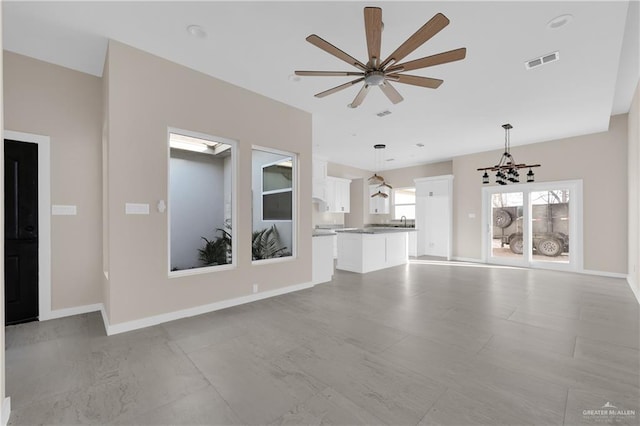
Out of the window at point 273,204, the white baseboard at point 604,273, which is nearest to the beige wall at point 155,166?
the window at point 273,204

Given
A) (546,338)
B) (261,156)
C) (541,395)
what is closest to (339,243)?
(261,156)

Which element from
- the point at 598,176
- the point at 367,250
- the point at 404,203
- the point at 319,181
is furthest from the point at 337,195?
the point at 598,176

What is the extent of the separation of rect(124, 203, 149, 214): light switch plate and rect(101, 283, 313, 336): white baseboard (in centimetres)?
119

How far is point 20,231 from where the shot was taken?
3.32m

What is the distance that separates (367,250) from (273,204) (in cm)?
277

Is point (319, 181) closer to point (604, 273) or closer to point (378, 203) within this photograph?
point (378, 203)

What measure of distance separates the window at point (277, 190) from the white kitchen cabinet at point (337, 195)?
12.2 ft

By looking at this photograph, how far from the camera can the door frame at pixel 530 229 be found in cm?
635

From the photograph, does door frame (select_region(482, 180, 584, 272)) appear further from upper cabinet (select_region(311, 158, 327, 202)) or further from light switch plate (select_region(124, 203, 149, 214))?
light switch plate (select_region(124, 203, 149, 214))

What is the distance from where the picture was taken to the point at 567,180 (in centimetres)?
648

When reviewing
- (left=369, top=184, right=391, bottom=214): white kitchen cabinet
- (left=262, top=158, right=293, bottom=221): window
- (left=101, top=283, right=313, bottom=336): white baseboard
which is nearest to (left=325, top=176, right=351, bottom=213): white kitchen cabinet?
(left=369, top=184, right=391, bottom=214): white kitchen cabinet

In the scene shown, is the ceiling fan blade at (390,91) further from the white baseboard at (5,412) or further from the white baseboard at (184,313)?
the white baseboard at (5,412)

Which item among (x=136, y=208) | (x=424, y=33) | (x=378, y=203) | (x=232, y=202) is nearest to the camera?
(x=424, y=33)

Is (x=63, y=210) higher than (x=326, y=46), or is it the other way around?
(x=326, y=46)
